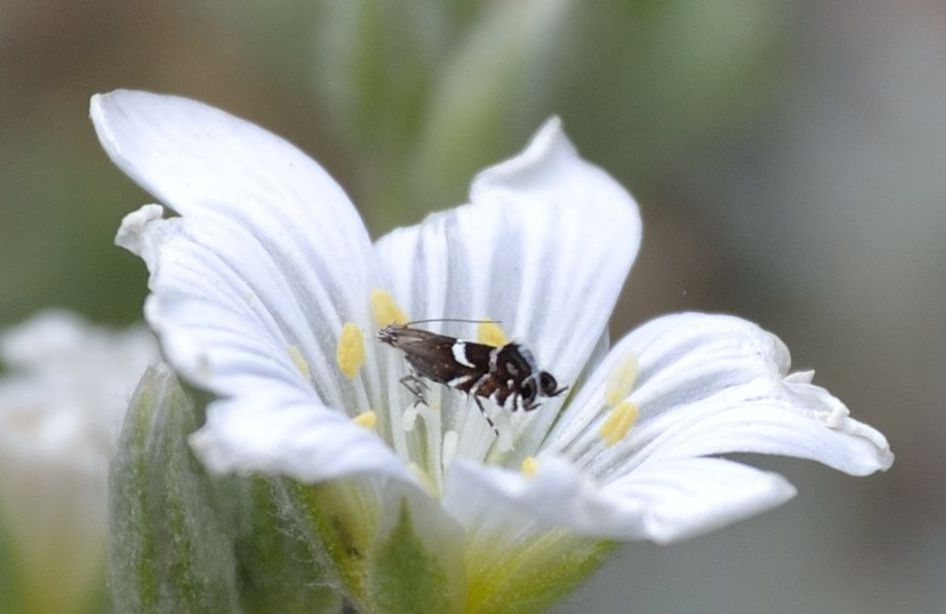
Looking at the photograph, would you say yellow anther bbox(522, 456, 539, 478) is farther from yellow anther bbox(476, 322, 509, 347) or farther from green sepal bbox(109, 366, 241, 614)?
green sepal bbox(109, 366, 241, 614)

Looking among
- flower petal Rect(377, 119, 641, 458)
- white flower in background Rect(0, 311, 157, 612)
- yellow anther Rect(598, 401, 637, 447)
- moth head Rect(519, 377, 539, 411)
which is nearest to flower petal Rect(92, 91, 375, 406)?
flower petal Rect(377, 119, 641, 458)

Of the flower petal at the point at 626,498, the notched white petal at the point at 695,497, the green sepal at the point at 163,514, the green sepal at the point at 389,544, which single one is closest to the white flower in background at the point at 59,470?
the green sepal at the point at 163,514

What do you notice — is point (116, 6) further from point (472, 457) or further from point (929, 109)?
point (472, 457)

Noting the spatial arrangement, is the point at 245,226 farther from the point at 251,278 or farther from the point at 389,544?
the point at 389,544

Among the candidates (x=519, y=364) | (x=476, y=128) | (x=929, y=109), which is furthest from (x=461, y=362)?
(x=929, y=109)

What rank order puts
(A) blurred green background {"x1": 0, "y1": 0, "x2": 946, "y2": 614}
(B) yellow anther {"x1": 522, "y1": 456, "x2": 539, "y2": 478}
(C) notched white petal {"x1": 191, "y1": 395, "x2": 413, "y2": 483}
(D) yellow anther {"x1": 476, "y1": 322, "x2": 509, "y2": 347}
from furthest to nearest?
1. (A) blurred green background {"x1": 0, "y1": 0, "x2": 946, "y2": 614}
2. (D) yellow anther {"x1": 476, "y1": 322, "x2": 509, "y2": 347}
3. (B) yellow anther {"x1": 522, "y1": 456, "x2": 539, "y2": 478}
4. (C) notched white petal {"x1": 191, "y1": 395, "x2": 413, "y2": 483}
